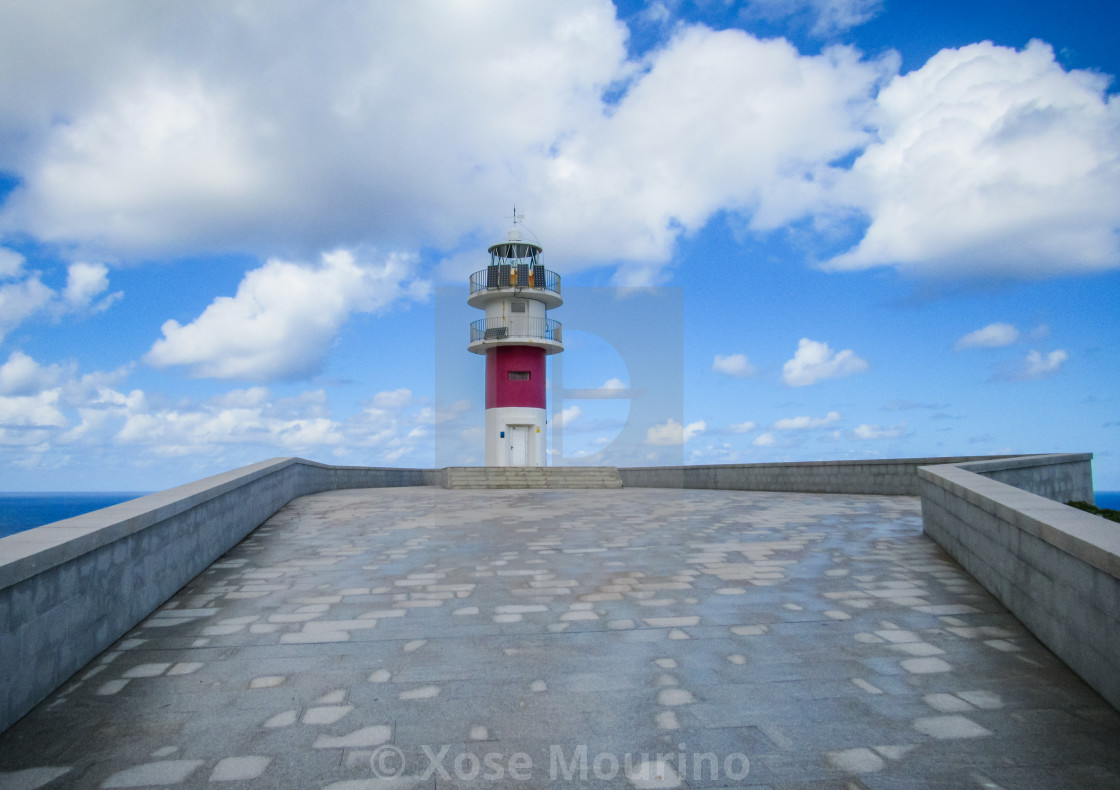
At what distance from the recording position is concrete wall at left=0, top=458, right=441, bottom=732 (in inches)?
121

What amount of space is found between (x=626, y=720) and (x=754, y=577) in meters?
2.85

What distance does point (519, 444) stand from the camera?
78.1 ft

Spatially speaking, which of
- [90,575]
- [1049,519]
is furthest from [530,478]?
[1049,519]

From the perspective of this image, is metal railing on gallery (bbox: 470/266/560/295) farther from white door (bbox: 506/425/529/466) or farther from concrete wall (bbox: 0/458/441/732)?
concrete wall (bbox: 0/458/441/732)

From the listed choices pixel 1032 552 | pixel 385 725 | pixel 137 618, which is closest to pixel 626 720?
pixel 385 725

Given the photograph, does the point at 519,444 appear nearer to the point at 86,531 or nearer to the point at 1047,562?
the point at 86,531

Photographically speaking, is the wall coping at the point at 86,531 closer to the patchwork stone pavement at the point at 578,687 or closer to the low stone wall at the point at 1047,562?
the patchwork stone pavement at the point at 578,687

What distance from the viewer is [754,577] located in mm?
5535

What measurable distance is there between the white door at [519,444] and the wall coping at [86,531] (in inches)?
671

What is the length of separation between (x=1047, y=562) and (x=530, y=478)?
16727 mm

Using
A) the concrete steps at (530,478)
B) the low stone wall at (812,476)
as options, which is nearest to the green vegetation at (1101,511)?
the low stone wall at (812,476)

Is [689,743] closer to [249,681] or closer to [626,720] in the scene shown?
[626,720]

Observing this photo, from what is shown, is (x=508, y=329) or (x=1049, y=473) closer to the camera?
(x=1049, y=473)

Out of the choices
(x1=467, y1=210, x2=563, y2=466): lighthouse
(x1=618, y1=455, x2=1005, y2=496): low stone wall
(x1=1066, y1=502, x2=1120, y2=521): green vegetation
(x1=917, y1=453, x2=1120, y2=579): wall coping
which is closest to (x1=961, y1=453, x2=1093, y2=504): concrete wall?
(x1=1066, y1=502, x2=1120, y2=521): green vegetation
